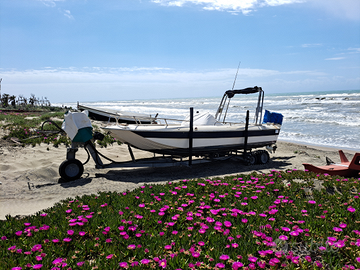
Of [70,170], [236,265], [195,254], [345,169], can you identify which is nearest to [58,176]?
[70,170]

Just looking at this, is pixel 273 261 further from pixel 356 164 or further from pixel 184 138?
pixel 184 138

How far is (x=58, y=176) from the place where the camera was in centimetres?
751

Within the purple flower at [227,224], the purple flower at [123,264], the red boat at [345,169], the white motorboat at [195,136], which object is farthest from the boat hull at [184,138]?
the purple flower at [123,264]

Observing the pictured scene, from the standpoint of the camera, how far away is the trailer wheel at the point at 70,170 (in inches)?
272

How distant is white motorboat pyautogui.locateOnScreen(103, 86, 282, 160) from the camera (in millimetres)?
7844

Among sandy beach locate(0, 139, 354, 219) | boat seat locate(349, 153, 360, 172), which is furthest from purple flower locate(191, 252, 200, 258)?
boat seat locate(349, 153, 360, 172)

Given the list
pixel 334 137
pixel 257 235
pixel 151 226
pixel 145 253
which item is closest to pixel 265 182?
pixel 257 235

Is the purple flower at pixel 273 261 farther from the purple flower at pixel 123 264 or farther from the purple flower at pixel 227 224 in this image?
the purple flower at pixel 123 264

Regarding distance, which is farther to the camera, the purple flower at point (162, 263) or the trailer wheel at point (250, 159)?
the trailer wheel at point (250, 159)

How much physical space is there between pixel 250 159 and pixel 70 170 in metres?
6.31

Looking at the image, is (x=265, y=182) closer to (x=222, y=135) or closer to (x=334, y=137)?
(x=222, y=135)

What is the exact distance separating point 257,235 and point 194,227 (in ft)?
2.87

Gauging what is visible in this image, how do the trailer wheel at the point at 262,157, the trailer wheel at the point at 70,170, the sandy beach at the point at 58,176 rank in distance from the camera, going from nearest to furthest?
1. the sandy beach at the point at 58,176
2. the trailer wheel at the point at 70,170
3. the trailer wheel at the point at 262,157

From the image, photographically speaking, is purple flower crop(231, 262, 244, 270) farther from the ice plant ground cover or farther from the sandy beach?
the sandy beach
